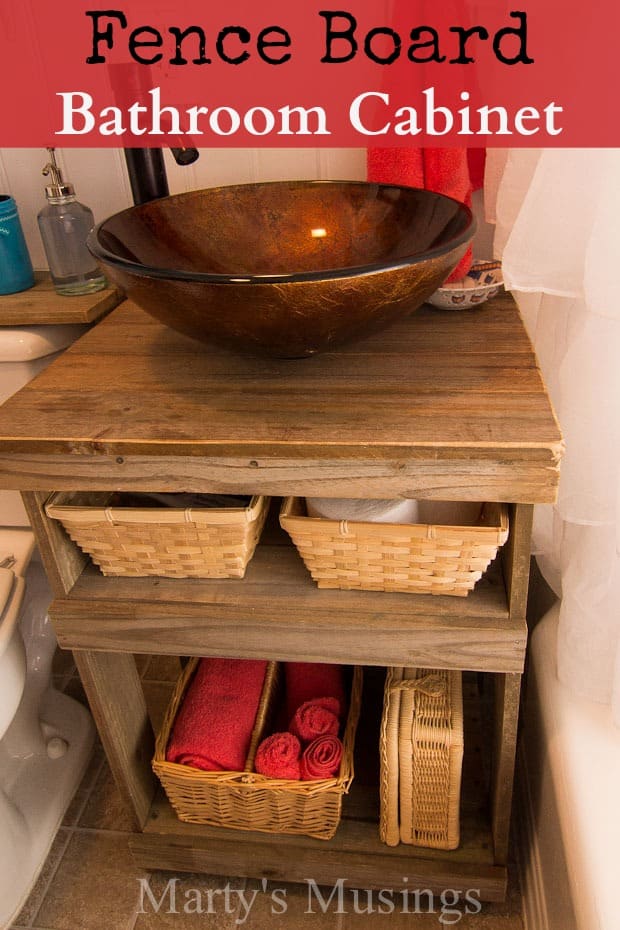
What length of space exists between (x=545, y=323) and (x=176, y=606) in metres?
Result: 0.62

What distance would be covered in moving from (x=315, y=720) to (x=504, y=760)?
30 cm

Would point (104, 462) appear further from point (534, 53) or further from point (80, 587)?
point (534, 53)

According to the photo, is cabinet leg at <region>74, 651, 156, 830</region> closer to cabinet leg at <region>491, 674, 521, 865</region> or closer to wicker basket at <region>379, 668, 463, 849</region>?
wicker basket at <region>379, 668, 463, 849</region>

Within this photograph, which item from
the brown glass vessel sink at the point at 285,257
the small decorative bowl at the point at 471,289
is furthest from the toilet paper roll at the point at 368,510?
the small decorative bowl at the point at 471,289

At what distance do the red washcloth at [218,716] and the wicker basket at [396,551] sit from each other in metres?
0.36

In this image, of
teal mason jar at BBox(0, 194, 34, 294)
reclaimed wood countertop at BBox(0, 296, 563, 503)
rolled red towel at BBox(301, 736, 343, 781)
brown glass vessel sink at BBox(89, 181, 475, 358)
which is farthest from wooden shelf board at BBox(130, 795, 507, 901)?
teal mason jar at BBox(0, 194, 34, 294)

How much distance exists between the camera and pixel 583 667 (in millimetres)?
1003

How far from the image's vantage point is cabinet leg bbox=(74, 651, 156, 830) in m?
1.10

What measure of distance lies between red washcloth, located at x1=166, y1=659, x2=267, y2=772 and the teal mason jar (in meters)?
0.72

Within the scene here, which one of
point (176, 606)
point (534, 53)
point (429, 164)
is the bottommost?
point (176, 606)

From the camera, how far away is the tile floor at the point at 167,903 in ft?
3.99

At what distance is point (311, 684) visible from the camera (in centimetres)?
129

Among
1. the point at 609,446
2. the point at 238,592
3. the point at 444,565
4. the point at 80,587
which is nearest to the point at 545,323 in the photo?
the point at 609,446

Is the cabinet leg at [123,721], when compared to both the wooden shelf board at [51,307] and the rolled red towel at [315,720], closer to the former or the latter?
the rolled red towel at [315,720]
